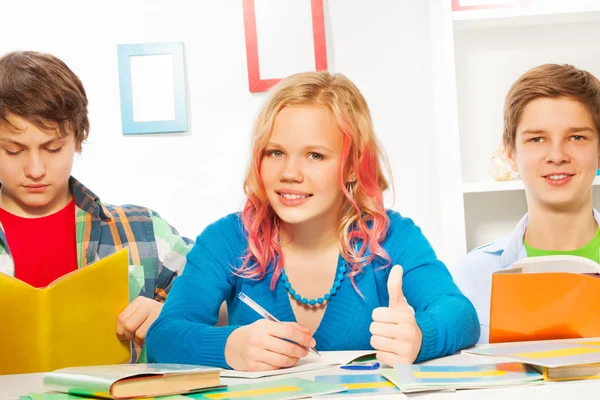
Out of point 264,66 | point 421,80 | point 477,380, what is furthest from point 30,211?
point 421,80

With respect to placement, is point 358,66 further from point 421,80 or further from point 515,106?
point 515,106

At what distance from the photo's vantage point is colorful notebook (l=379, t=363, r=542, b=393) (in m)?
0.78

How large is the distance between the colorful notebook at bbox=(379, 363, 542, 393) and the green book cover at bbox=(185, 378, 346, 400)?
80 millimetres

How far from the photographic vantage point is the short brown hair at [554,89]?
187 cm

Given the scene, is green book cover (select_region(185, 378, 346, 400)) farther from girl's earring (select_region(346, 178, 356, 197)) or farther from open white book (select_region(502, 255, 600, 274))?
girl's earring (select_region(346, 178, 356, 197))

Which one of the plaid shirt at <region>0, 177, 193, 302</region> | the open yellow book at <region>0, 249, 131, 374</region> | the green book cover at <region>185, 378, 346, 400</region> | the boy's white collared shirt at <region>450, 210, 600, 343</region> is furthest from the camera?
the boy's white collared shirt at <region>450, 210, 600, 343</region>

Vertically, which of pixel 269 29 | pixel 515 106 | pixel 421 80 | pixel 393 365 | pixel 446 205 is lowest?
pixel 393 365

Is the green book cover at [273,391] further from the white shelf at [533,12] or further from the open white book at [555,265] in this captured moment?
the white shelf at [533,12]

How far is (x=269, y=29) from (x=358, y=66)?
320mm

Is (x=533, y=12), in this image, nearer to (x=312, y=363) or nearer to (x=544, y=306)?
(x=544, y=306)

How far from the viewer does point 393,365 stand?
3.13 feet

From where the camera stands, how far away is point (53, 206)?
5.42 ft

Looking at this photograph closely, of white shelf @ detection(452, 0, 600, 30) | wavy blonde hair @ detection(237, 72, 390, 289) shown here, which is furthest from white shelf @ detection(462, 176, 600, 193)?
wavy blonde hair @ detection(237, 72, 390, 289)

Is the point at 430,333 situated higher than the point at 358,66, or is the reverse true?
the point at 358,66
